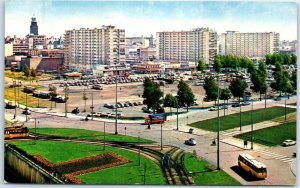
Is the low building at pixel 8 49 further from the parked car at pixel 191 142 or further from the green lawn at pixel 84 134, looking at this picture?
the parked car at pixel 191 142

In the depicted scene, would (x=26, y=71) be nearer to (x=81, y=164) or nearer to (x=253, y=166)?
(x=81, y=164)

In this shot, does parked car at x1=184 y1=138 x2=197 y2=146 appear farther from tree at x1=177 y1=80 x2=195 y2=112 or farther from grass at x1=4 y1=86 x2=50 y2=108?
grass at x1=4 y1=86 x2=50 y2=108

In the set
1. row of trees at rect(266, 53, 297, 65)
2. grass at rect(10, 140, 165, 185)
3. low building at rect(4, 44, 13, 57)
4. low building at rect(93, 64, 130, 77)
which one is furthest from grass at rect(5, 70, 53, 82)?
row of trees at rect(266, 53, 297, 65)

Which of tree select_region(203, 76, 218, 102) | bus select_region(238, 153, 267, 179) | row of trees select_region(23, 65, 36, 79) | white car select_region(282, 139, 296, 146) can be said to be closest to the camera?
bus select_region(238, 153, 267, 179)

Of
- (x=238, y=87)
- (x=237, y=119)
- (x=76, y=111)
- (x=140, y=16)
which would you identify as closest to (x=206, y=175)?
(x=237, y=119)

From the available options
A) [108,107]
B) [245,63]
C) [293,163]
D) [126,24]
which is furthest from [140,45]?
[293,163]

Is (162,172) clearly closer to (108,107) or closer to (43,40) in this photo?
(108,107)

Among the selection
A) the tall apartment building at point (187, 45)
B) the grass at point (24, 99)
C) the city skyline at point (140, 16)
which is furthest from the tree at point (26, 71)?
the tall apartment building at point (187, 45)
